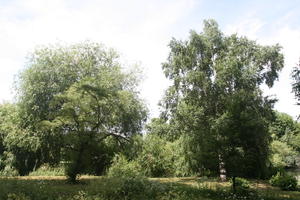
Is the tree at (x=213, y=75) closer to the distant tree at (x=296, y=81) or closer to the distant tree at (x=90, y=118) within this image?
the distant tree at (x=90, y=118)

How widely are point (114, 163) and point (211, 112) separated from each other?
25.9 ft

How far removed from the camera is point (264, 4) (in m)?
8.90

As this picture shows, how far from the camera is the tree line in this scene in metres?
13.1

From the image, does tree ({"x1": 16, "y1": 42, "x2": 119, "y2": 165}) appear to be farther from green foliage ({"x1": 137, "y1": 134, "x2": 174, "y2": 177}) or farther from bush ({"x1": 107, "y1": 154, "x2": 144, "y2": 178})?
green foliage ({"x1": 137, "y1": 134, "x2": 174, "y2": 177})

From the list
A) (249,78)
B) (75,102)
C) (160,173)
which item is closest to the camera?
(75,102)

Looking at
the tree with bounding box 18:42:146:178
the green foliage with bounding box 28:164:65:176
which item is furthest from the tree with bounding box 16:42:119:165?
the green foliage with bounding box 28:164:65:176

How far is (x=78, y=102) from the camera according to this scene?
12.3 metres

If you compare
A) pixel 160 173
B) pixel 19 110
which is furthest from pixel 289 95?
pixel 19 110

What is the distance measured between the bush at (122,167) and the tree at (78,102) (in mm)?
1269

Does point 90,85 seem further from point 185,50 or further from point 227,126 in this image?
point 185,50

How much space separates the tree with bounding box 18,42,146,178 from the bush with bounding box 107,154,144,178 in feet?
4.16

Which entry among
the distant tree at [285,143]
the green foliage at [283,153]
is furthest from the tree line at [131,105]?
the green foliage at [283,153]

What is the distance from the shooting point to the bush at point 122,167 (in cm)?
1672

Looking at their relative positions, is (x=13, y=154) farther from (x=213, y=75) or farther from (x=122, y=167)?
(x=213, y=75)
